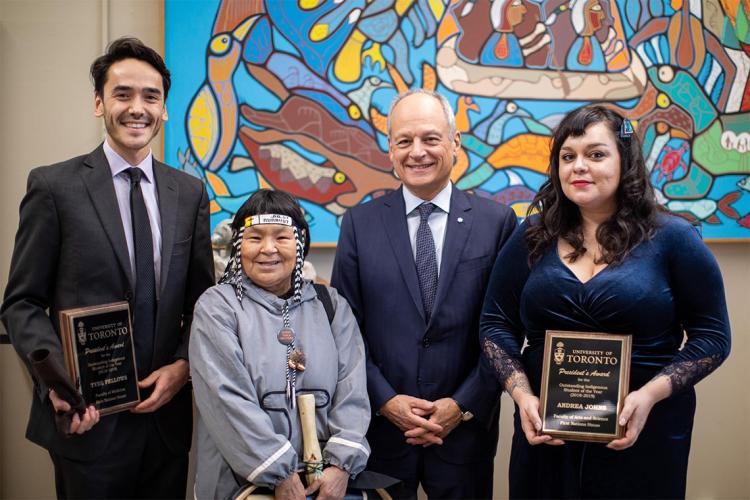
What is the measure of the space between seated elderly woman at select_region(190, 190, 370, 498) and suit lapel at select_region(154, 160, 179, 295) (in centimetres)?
19

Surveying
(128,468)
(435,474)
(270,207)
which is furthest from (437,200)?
(128,468)

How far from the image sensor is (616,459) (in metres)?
2.00

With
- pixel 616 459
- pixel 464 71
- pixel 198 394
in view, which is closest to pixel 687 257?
pixel 616 459

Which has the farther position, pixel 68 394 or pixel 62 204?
pixel 62 204

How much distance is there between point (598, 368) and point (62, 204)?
5.38ft

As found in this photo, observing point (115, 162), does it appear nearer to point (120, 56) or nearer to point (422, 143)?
point (120, 56)

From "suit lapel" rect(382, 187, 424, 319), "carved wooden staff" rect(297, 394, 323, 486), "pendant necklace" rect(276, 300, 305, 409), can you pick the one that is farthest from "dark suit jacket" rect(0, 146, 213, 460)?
"suit lapel" rect(382, 187, 424, 319)

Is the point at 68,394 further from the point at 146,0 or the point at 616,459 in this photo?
the point at 146,0

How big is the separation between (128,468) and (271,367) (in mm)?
570

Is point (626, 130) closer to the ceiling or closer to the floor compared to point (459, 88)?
closer to the floor

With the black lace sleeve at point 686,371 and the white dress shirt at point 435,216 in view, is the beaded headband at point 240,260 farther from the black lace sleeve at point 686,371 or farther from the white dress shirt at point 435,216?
the black lace sleeve at point 686,371

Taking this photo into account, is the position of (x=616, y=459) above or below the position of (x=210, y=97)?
below

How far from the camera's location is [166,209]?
2.26 meters

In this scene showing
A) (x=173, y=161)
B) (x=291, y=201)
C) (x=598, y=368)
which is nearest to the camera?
(x=598, y=368)
